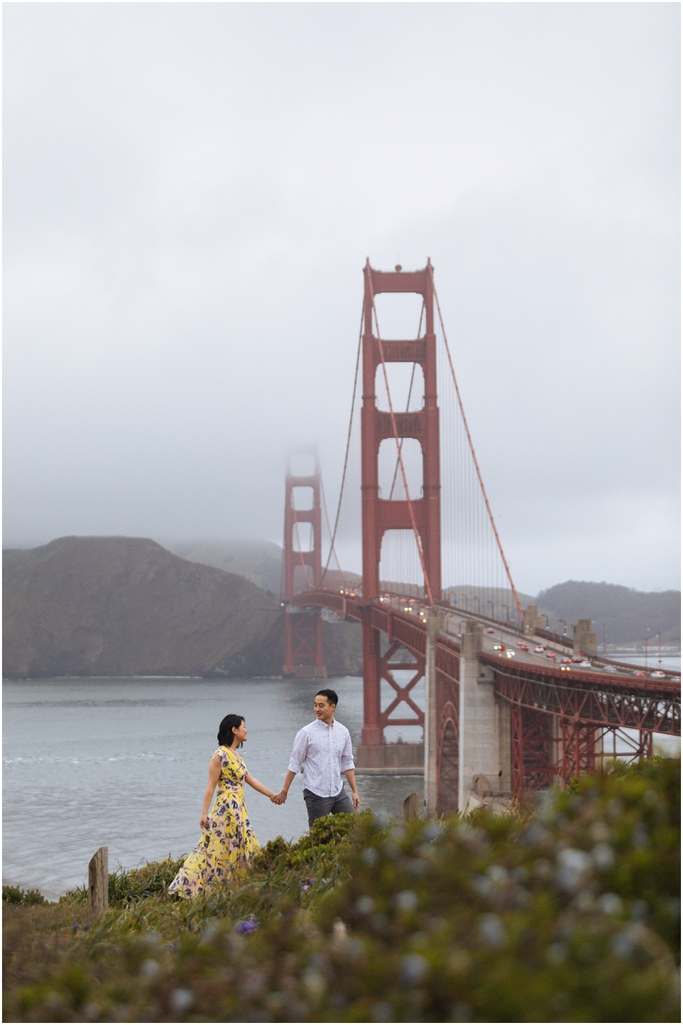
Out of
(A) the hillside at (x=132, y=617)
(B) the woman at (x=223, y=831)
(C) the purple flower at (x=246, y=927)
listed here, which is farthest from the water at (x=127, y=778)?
(A) the hillside at (x=132, y=617)

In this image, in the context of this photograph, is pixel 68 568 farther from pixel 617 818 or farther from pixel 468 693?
pixel 617 818

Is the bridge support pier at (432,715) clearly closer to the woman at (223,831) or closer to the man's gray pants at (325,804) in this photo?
the man's gray pants at (325,804)

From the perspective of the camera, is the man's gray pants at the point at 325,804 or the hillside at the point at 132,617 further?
the hillside at the point at 132,617

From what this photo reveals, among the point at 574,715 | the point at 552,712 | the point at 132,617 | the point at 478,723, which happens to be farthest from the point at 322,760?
the point at 132,617

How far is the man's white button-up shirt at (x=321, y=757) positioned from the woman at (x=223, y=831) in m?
0.65

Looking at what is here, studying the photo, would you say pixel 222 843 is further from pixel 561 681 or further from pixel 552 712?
pixel 552 712

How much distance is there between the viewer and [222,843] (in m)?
7.38

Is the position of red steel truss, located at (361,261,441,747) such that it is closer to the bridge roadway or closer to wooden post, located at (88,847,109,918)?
the bridge roadway

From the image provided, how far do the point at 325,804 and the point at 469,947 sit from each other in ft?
18.3

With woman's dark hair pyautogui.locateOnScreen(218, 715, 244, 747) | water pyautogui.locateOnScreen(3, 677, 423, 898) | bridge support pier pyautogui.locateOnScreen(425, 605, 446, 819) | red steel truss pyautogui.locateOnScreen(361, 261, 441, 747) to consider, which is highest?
red steel truss pyautogui.locateOnScreen(361, 261, 441, 747)

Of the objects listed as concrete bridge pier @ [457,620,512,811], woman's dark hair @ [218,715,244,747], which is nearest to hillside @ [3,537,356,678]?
concrete bridge pier @ [457,620,512,811]

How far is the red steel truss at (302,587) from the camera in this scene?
106 m

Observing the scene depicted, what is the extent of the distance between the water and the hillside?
32.7m

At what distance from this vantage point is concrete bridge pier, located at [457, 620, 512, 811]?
27922 mm
